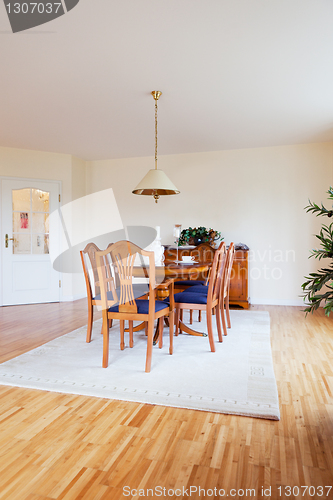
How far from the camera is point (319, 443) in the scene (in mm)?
1777

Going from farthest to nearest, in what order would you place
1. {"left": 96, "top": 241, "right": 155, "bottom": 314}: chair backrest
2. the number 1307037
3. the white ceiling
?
1. {"left": 96, "top": 241, "right": 155, "bottom": 314}: chair backrest
2. the white ceiling
3. the number 1307037

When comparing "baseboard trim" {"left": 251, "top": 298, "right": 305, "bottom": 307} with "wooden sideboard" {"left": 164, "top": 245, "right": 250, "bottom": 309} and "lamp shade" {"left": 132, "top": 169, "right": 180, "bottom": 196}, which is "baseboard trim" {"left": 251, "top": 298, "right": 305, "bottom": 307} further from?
"lamp shade" {"left": 132, "top": 169, "right": 180, "bottom": 196}

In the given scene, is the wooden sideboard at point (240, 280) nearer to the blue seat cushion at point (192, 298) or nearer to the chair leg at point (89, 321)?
the blue seat cushion at point (192, 298)

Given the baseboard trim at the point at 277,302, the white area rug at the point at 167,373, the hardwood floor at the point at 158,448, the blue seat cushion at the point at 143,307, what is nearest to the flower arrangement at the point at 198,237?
the baseboard trim at the point at 277,302

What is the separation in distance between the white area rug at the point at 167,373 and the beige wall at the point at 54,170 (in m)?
2.65

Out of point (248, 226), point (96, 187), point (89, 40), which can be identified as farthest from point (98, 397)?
point (96, 187)

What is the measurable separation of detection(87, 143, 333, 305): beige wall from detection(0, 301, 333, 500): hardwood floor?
10.6 feet

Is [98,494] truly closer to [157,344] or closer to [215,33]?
[157,344]

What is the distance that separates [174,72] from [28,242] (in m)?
3.89

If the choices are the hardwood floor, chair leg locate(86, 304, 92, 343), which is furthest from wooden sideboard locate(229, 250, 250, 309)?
the hardwood floor

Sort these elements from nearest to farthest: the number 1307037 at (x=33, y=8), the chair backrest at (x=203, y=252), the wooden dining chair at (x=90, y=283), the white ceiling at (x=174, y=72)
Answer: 1. the number 1307037 at (x=33, y=8)
2. the white ceiling at (x=174, y=72)
3. the wooden dining chair at (x=90, y=283)
4. the chair backrest at (x=203, y=252)

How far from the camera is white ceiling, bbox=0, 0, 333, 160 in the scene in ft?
7.58

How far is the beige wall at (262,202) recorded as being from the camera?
557 cm

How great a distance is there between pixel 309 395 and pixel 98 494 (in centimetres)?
150
